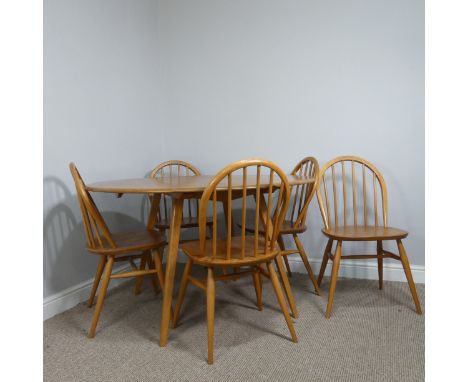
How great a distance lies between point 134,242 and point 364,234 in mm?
1220

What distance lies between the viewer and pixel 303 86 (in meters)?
2.74

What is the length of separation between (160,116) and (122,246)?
1.63 meters

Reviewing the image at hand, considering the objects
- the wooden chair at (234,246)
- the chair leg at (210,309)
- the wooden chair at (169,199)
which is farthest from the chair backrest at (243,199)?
the wooden chair at (169,199)

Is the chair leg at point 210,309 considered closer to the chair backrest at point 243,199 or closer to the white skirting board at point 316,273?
the chair backrest at point 243,199

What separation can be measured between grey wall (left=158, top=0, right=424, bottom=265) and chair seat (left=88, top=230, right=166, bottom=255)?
3.63 ft

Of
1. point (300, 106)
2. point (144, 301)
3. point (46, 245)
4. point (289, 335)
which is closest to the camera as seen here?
point (289, 335)

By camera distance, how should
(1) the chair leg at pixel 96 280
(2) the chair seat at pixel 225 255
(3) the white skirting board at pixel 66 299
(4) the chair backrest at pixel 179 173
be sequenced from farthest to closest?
(4) the chair backrest at pixel 179 173 < (3) the white skirting board at pixel 66 299 < (1) the chair leg at pixel 96 280 < (2) the chair seat at pixel 225 255

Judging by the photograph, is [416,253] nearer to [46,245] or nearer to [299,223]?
[299,223]

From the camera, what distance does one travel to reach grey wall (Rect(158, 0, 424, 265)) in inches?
98.5

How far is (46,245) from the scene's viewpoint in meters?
2.05

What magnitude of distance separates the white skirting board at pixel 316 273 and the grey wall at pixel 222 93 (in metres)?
0.06

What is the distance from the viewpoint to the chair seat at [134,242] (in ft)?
5.87

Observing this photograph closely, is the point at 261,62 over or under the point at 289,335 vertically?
over
